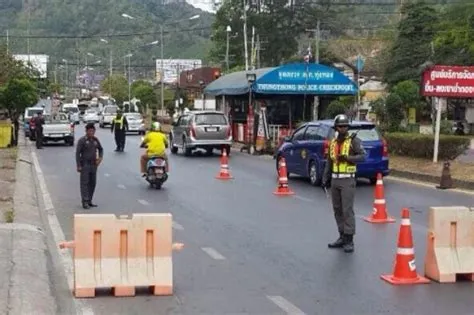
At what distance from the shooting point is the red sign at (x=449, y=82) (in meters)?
24.3

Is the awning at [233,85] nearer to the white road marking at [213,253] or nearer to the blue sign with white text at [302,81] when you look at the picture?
the blue sign with white text at [302,81]

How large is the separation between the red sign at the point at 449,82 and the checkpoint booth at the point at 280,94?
10885 mm

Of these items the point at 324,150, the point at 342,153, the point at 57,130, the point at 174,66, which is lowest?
the point at 57,130

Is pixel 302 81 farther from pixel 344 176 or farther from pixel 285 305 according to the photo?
pixel 285 305

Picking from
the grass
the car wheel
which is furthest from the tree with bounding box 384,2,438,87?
the car wheel

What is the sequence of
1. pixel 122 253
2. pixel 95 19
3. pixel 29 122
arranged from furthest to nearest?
pixel 95 19 < pixel 29 122 < pixel 122 253

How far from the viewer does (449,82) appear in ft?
80.2

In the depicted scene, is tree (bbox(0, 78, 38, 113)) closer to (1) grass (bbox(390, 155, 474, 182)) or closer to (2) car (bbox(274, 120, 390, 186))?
(1) grass (bbox(390, 155, 474, 182))

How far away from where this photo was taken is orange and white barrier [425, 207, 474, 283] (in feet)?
29.9

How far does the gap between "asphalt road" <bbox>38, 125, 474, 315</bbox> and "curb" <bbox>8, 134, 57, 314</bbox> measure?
515 mm

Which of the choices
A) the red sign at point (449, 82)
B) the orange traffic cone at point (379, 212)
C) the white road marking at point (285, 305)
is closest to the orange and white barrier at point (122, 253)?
the white road marking at point (285, 305)

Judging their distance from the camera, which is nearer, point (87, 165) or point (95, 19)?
point (87, 165)

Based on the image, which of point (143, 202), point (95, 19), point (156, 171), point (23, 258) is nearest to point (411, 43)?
point (95, 19)

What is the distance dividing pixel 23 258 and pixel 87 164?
263 inches
